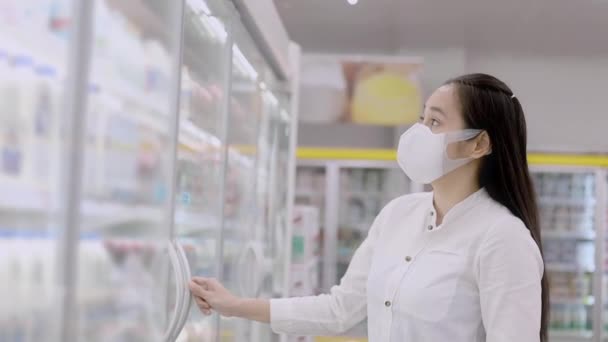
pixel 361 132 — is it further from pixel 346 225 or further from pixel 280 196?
pixel 280 196

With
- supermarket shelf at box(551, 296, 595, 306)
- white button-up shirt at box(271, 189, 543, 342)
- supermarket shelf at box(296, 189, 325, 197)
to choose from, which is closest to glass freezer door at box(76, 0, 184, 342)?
white button-up shirt at box(271, 189, 543, 342)

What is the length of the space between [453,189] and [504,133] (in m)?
0.21

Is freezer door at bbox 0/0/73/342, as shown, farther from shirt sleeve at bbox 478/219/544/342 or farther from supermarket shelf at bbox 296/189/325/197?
supermarket shelf at bbox 296/189/325/197

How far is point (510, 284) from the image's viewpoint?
159 centimetres

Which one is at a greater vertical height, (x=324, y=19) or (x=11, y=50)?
(x=324, y=19)

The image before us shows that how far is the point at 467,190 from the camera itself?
1848 mm

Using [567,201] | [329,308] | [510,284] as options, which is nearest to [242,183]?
[329,308]

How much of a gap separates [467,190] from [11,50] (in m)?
1.28

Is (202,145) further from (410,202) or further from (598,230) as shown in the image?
(598,230)

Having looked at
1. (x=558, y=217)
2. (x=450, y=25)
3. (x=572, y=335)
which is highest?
(x=450, y=25)

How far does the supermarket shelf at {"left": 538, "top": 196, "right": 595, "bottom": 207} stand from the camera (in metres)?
7.09

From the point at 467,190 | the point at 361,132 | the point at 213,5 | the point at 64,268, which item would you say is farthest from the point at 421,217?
the point at 361,132

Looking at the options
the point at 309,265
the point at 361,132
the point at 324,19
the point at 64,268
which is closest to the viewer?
the point at 64,268

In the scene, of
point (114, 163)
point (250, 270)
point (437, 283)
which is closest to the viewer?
point (114, 163)
